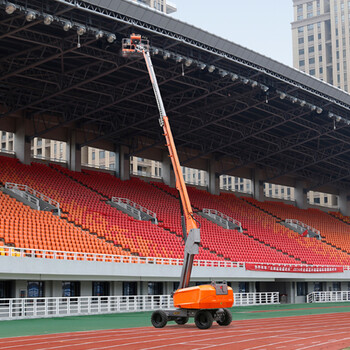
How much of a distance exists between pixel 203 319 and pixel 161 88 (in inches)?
938

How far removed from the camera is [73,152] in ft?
164

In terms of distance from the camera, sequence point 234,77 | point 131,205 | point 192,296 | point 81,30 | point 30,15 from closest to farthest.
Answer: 1. point 192,296
2. point 30,15
3. point 81,30
4. point 234,77
5. point 131,205

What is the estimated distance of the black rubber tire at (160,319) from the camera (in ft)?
74.5

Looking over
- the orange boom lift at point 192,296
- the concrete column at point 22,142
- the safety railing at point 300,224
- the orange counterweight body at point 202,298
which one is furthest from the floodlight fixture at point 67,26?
the safety railing at point 300,224

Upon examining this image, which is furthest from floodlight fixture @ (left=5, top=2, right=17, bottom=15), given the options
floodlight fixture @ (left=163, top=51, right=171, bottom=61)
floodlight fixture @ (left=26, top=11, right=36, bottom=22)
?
floodlight fixture @ (left=163, top=51, right=171, bottom=61)

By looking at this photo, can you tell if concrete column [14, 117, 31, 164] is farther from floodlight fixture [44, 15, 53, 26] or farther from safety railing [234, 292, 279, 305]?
safety railing [234, 292, 279, 305]

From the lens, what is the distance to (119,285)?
36000mm

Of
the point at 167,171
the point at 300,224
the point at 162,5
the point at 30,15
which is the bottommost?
the point at 300,224

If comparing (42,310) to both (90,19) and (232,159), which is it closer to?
(90,19)

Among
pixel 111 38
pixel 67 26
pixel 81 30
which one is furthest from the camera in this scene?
pixel 111 38

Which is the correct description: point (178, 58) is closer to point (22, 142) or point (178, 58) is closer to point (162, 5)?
point (22, 142)

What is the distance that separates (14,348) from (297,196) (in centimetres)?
5647

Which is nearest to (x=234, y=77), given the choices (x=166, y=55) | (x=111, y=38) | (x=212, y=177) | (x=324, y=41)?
(x=166, y=55)

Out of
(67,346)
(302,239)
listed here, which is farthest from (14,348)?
(302,239)
